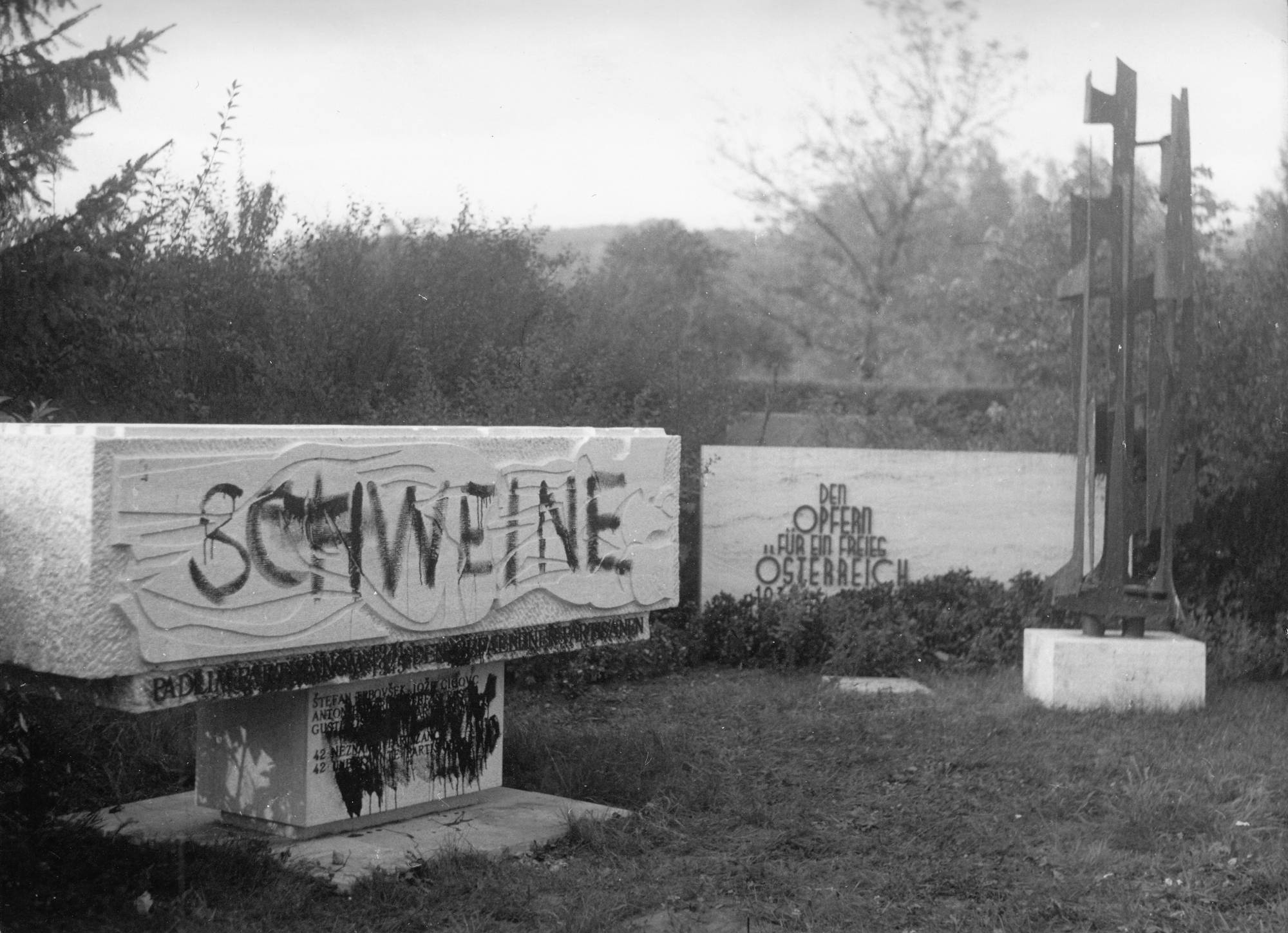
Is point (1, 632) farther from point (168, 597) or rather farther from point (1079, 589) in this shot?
point (1079, 589)

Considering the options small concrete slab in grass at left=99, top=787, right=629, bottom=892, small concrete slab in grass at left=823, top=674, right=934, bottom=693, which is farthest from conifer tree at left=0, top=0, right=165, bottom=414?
small concrete slab in grass at left=823, top=674, right=934, bottom=693

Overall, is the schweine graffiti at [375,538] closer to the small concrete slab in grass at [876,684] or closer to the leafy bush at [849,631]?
the small concrete slab in grass at [876,684]

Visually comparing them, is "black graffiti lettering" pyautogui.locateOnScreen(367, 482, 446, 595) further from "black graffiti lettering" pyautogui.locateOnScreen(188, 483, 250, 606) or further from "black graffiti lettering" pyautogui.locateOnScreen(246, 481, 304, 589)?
"black graffiti lettering" pyautogui.locateOnScreen(188, 483, 250, 606)

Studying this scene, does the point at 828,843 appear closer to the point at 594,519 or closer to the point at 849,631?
the point at 594,519

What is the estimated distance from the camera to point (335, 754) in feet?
Result: 17.4

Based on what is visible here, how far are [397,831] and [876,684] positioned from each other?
178 inches

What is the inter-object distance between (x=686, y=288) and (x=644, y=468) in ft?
96.0

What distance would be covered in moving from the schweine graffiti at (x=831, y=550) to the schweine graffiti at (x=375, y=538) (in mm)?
4814

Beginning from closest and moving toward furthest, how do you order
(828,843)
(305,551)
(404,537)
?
(305,551) → (404,537) → (828,843)

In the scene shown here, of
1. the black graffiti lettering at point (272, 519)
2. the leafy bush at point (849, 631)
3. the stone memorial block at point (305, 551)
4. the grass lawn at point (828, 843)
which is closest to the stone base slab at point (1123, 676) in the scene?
the grass lawn at point (828, 843)

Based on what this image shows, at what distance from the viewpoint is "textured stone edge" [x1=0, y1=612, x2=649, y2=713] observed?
14.3 ft

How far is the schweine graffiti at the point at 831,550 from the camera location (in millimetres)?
11070

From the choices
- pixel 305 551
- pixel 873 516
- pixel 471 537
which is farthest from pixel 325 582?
pixel 873 516

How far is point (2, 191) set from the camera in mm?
7281
